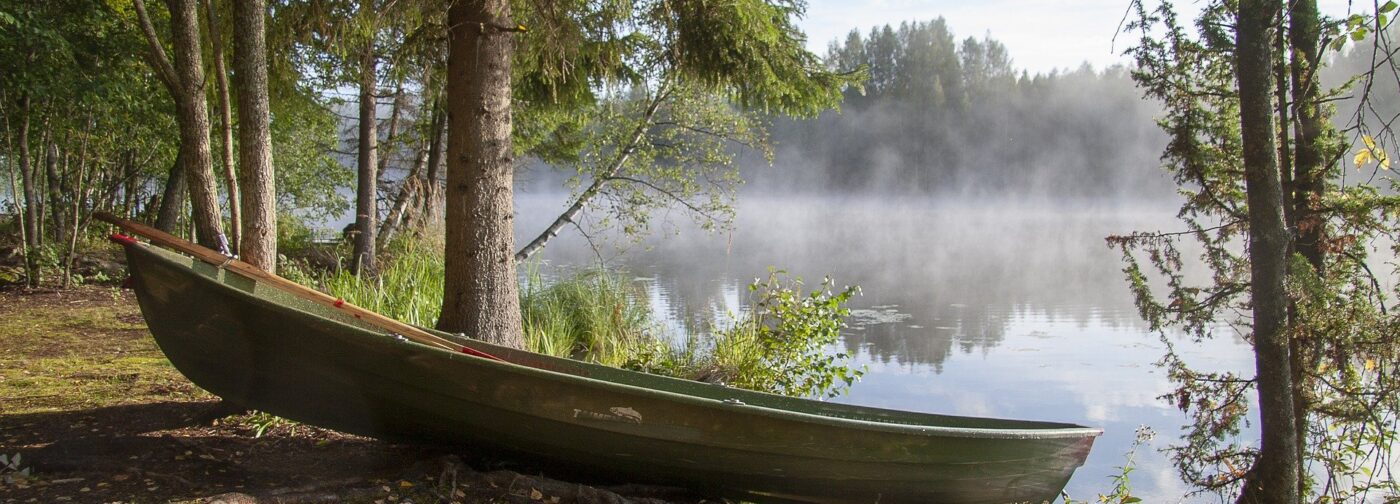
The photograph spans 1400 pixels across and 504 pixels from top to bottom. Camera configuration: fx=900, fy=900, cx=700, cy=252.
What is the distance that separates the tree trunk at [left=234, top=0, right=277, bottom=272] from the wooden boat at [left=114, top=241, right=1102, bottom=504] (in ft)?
3.59

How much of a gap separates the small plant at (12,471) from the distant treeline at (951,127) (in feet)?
137

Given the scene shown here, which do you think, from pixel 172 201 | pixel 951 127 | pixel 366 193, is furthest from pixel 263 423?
pixel 951 127

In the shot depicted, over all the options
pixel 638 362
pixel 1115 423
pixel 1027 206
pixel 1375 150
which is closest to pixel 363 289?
pixel 638 362

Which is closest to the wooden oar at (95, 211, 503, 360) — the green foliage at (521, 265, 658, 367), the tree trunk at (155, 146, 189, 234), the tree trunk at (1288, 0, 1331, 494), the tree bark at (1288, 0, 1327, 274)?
the green foliage at (521, 265, 658, 367)

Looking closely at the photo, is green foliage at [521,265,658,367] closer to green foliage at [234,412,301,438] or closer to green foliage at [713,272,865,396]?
green foliage at [713,272,865,396]

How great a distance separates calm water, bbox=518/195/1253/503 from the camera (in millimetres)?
8289

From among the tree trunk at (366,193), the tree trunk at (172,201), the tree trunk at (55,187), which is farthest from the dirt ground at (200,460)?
the tree trunk at (172,201)

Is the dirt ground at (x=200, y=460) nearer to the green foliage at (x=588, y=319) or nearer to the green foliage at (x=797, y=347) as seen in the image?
the green foliage at (x=797, y=347)

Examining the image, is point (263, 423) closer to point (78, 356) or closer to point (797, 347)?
point (78, 356)

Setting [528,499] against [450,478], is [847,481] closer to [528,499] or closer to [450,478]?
[528,499]

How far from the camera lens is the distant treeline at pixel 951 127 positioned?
147 ft

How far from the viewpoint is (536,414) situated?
334 centimetres

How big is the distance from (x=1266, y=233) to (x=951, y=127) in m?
43.5

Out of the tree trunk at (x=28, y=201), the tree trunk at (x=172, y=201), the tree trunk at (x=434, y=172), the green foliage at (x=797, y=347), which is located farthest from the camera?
the tree trunk at (x=172, y=201)
